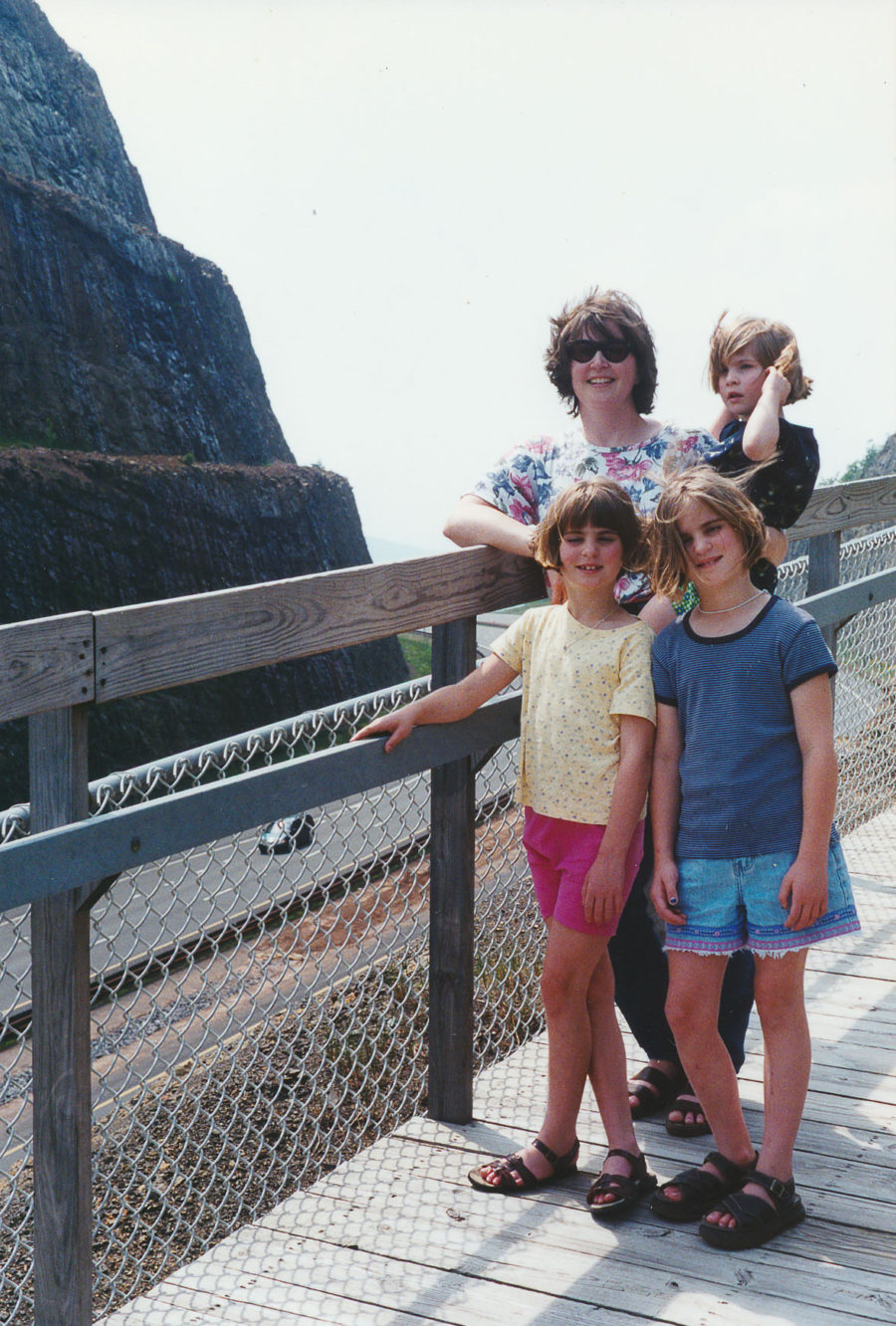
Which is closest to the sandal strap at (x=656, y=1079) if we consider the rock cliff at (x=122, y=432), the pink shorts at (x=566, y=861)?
the pink shorts at (x=566, y=861)

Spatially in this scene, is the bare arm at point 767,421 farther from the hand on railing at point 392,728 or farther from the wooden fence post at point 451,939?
the hand on railing at point 392,728

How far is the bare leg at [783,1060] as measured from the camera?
2.08 metres

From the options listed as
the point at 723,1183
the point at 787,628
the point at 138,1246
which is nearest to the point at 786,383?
the point at 787,628

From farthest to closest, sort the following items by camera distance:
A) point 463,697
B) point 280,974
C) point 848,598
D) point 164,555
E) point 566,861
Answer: point 164,555
point 280,974
point 848,598
point 463,697
point 566,861

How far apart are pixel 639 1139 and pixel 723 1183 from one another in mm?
328

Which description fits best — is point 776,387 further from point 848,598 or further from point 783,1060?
point 783,1060

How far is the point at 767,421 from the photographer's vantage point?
7.71ft

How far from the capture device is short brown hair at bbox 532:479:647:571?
216 cm

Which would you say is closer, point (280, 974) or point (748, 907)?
point (748, 907)

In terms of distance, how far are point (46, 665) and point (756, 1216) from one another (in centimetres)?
135

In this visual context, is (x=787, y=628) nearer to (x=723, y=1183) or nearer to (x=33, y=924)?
(x=723, y=1183)

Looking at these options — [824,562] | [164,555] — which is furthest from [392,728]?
[164,555]

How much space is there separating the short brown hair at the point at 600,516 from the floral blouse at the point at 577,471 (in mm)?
110

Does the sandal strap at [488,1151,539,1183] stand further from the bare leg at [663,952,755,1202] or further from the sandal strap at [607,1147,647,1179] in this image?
the bare leg at [663,952,755,1202]
